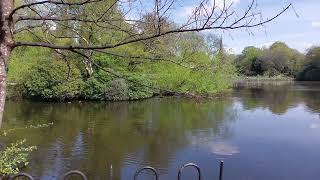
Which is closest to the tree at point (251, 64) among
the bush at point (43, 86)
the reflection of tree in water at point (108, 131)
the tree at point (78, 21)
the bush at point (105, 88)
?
the bush at point (105, 88)

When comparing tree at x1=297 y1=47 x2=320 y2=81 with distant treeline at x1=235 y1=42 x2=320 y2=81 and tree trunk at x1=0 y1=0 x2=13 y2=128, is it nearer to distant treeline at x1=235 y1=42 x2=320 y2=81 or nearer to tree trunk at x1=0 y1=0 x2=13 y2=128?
distant treeline at x1=235 y1=42 x2=320 y2=81

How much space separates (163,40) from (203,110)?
1968 cm

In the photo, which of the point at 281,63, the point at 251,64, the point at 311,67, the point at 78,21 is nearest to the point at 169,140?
the point at 78,21

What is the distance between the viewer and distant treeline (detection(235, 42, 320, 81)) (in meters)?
65.1

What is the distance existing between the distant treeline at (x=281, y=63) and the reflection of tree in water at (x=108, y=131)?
4322 centimetres

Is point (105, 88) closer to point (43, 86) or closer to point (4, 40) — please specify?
point (43, 86)

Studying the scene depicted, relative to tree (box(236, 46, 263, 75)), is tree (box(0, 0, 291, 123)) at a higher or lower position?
lower

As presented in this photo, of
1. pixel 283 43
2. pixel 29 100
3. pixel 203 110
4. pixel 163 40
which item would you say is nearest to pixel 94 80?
pixel 29 100

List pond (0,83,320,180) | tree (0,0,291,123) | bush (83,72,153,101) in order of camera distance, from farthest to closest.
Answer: bush (83,72,153,101) → pond (0,83,320,180) → tree (0,0,291,123)

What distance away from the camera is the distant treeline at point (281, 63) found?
213 ft

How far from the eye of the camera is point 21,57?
27500 millimetres

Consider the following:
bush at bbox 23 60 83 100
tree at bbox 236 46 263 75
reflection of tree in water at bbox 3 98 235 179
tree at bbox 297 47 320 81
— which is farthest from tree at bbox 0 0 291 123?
tree at bbox 236 46 263 75

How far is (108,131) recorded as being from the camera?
16.2 m

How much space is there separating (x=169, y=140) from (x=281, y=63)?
58356 mm
